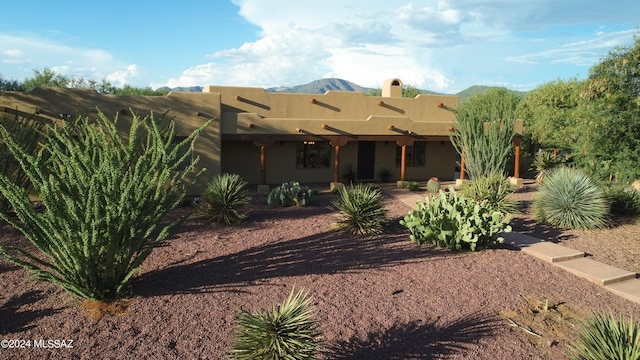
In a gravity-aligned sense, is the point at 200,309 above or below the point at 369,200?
below

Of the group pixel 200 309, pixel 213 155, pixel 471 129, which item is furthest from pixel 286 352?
pixel 471 129

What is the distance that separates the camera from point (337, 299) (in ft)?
25.0

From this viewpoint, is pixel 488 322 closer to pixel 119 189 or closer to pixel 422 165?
pixel 119 189

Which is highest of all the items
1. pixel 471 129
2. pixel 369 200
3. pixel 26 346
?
pixel 471 129

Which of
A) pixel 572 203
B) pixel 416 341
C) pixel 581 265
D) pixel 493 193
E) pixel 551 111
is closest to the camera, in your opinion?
pixel 416 341

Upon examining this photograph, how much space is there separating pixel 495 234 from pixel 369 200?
3069mm

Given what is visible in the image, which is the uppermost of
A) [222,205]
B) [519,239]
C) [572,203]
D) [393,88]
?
[393,88]

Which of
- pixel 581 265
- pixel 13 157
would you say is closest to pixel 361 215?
pixel 581 265

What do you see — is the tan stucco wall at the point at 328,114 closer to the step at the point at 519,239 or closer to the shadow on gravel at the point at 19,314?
the step at the point at 519,239

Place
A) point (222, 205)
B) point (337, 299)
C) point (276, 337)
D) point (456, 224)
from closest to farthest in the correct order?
point (276, 337) → point (337, 299) → point (456, 224) → point (222, 205)

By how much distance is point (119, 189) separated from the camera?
712 centimetres

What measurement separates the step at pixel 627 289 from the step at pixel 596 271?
3.8 inches

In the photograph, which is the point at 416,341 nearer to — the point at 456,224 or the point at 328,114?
the point at 456,224

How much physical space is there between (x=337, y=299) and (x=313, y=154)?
49.2 ft
